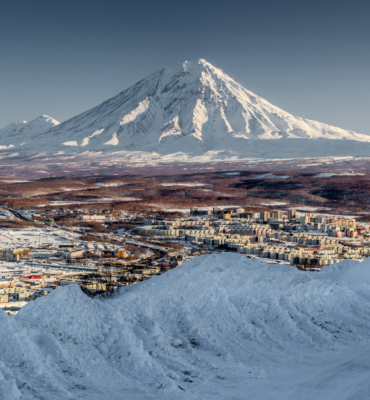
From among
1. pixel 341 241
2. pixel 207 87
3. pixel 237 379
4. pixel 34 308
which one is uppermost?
pixel 207 87

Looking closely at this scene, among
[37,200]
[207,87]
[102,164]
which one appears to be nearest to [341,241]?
[37,200]

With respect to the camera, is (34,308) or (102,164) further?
(102,164)

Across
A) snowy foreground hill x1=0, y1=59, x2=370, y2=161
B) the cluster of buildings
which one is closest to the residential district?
the cluster of buildings

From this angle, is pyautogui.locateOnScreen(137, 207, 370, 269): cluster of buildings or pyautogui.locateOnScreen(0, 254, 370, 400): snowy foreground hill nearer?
pyautogui.locateOnScreen(0, 254, 370, 400): snowy foreground hill

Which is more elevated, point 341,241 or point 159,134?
point 159,134

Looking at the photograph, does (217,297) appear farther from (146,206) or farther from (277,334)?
(146,206)

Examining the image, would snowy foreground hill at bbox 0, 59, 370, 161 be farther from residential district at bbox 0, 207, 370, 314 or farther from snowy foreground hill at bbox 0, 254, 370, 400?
snowy foreground hill at bbox 0, 254, 370, 400
